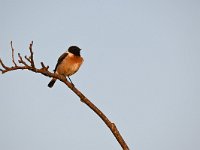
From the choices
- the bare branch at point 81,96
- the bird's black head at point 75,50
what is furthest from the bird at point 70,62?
the bare branch at point 81,96

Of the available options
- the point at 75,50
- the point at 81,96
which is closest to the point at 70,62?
the point at 75,50

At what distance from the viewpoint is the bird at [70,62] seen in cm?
1029

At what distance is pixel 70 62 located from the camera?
1027 cm

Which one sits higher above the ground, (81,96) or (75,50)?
(75,50)

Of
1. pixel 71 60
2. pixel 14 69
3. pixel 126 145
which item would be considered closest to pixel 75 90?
pixel 14 69

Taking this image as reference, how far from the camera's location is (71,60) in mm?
10305

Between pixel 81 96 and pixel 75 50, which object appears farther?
pixel 75 50

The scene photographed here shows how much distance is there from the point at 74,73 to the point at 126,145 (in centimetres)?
680

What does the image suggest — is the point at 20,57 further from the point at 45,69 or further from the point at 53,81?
the point at 53,81

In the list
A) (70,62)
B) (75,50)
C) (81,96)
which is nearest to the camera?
(81,96)

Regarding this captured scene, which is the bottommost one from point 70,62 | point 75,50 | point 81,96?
point 81,96

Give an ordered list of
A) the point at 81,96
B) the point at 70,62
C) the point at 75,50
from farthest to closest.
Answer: the point at 75,50, the point at 70,62, the point at 81,96

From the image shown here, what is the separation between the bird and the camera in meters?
10.3

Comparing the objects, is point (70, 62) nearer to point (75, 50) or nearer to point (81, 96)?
point (75, 50)
